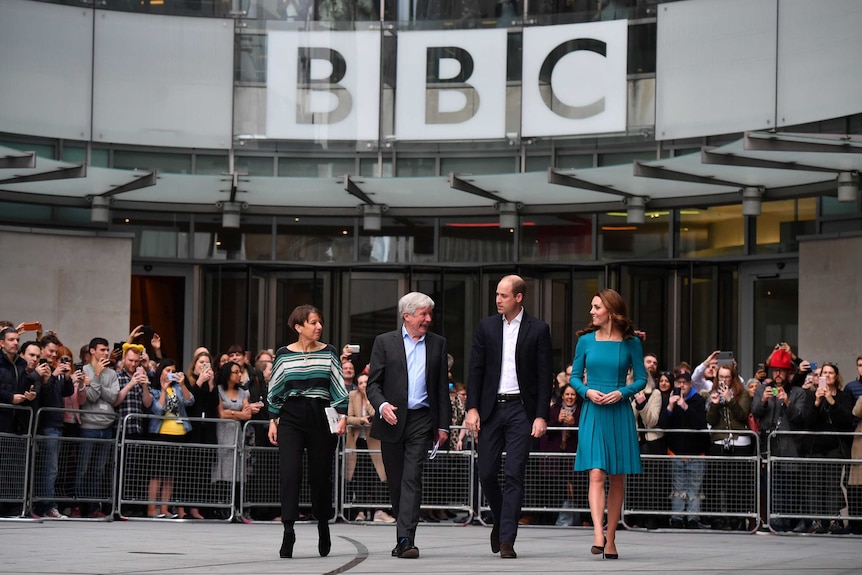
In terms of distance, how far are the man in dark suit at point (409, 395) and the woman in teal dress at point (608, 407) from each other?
1.00 meters

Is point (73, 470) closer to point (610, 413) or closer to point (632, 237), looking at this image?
point (610, 413)

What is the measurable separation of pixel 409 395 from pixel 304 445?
0.83 metres

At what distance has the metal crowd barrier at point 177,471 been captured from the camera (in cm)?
1493

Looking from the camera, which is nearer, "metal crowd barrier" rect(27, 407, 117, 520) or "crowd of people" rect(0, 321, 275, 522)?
"crowd of people" rect(0, 321, 275, 522)

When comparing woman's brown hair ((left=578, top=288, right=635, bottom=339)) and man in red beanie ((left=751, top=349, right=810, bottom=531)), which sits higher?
woman's brown hair ((left=578, top=288, right=635, bottom=339))

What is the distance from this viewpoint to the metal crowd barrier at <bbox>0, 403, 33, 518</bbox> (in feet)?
45.4

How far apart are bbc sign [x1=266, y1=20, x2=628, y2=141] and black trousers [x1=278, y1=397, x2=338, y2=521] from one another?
12604mm

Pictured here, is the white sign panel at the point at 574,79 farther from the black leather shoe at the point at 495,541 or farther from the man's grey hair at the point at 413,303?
the black leather shoe at the point at 495,541

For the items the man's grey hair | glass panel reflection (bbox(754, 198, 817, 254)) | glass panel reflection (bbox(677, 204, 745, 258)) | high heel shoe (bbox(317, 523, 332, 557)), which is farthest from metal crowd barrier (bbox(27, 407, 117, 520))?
glass panel reflection (bbox(754, 198, 817, 254))

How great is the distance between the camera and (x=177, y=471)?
15.1 meters

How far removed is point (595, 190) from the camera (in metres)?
19.7

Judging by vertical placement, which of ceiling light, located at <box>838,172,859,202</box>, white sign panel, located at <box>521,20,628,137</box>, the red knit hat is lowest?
the red knit hat

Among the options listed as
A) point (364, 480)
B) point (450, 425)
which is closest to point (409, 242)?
point (364, 480)

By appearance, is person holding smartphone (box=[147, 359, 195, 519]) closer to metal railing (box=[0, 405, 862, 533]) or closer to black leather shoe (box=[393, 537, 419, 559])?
metal railing (box=[0, 405, 862, 533])
